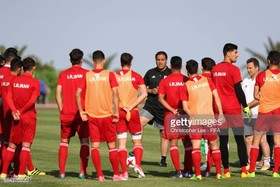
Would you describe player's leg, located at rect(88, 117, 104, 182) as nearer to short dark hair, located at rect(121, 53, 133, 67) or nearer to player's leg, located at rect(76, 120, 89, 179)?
player's leg, located at rect(76, 120, 89, 179)

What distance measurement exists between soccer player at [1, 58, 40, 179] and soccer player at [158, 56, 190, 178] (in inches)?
102

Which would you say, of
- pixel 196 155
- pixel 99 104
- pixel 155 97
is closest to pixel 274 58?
pixel 196 155

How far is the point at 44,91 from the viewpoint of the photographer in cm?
7750

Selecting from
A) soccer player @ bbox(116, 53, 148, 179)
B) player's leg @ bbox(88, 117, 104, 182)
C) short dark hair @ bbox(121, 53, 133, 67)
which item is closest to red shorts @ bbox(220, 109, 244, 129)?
soccer player @ bbox(116, 53, 148, 179)

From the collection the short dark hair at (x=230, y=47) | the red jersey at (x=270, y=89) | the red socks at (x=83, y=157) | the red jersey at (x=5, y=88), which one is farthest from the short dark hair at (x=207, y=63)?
the red jersey at (x=5, y=88)

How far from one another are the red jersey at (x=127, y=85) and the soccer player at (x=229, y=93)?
62.6 inches

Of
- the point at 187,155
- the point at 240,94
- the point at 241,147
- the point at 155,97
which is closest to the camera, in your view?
→ the point at 240,94

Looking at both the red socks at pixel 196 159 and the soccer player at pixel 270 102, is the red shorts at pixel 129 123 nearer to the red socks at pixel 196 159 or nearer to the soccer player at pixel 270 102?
the red socks at pixel 196 159

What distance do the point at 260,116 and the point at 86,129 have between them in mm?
3465

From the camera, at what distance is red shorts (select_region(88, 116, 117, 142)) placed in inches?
603

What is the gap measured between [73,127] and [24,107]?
42.6 inches

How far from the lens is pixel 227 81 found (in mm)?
16281

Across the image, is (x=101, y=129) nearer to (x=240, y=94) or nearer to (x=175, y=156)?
(x=175, y=156)

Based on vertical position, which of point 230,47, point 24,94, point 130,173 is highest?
point 230,47
